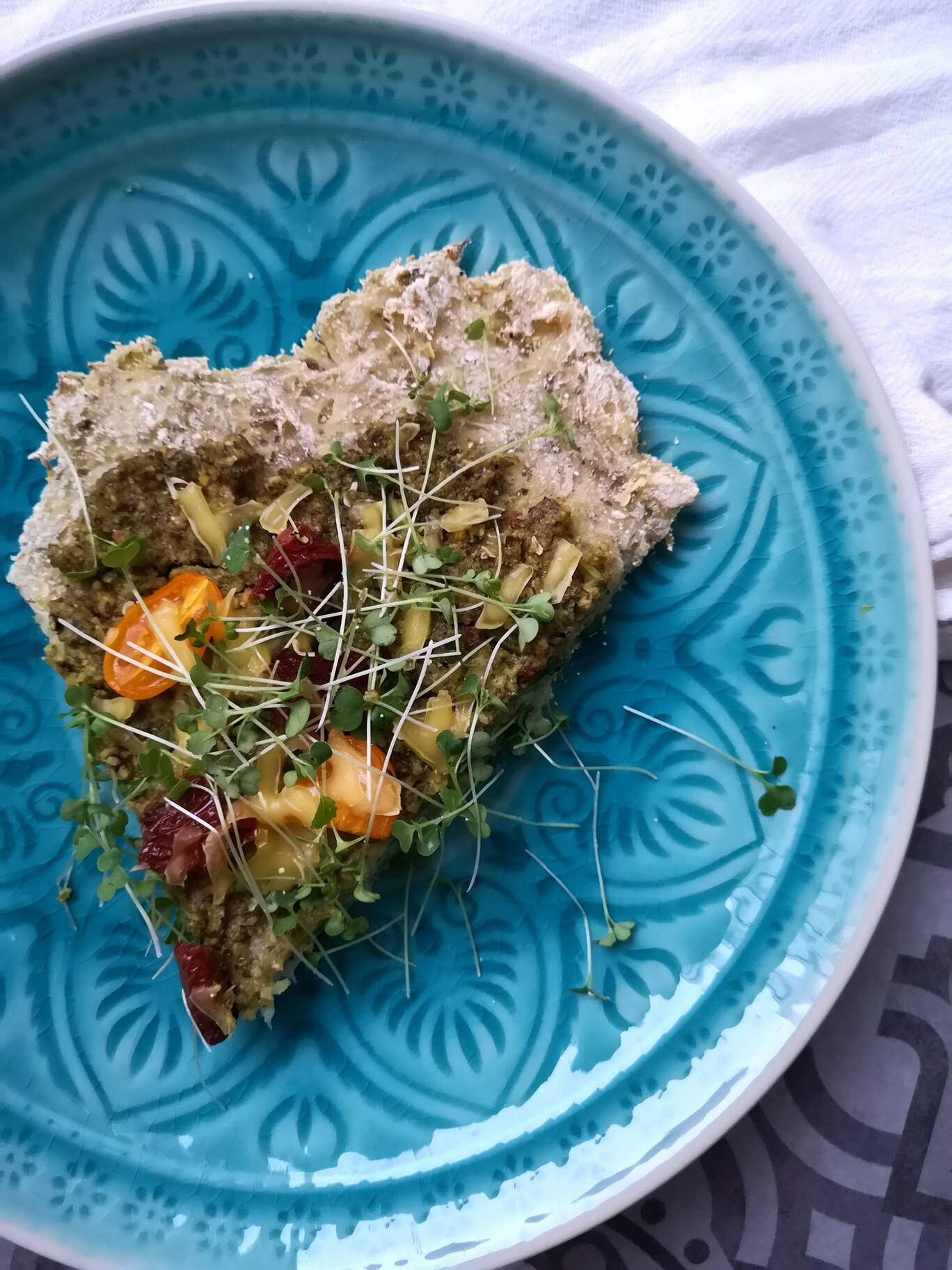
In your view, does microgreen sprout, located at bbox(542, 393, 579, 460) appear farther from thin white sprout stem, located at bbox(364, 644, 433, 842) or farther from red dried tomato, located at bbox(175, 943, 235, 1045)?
red dried tomato, located at bbox(175, 943, 235, 1045)

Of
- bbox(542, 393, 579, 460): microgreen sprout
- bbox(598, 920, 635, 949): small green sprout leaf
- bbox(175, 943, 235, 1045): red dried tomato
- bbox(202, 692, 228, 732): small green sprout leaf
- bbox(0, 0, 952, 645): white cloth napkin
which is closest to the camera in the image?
bbox(202, 692, 228, 732): small green sprout leaf

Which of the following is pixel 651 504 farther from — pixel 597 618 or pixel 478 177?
pixel 478 177

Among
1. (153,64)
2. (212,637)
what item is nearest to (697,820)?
(212,637)

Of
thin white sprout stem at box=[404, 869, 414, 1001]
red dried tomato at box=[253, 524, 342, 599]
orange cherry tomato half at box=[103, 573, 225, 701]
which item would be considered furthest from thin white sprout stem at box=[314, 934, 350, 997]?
red dried tomato at box=[253, 524, 342, 599]

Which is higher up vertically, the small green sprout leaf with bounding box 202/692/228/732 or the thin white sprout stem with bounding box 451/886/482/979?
the small green sprout leaf with bounding box 202/692/228/732

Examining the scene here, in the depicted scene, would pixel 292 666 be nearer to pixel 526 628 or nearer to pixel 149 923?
pixel 526 628

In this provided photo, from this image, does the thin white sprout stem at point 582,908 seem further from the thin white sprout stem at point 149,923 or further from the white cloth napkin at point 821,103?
the white cloth napkin at point 821,103

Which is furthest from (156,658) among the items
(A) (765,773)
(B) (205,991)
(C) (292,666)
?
(A) (765,773)
